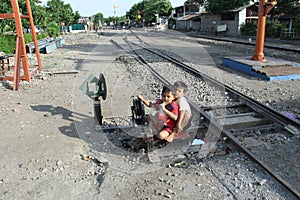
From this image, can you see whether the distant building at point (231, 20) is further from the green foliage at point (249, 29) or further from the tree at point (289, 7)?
the tree at point (289, 7)

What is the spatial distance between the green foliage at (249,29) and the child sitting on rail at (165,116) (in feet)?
104

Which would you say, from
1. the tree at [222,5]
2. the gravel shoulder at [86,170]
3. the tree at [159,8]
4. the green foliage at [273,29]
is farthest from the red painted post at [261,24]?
the tree at [159,8]

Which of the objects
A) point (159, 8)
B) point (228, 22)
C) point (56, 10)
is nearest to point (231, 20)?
point (228, 22)

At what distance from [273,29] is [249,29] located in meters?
5.66

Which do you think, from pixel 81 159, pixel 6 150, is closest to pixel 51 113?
pixel 6 150

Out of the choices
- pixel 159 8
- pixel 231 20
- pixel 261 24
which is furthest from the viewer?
pixel 159 8

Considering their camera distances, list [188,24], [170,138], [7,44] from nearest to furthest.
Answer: [170,138] → [7,44] → [188,24]

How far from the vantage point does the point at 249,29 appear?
34656mm

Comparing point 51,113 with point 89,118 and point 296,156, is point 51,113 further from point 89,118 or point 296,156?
point 296,156

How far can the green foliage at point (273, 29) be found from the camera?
28.9 metres

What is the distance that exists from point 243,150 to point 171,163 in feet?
3.86

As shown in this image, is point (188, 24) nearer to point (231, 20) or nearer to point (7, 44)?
point (231, 20)

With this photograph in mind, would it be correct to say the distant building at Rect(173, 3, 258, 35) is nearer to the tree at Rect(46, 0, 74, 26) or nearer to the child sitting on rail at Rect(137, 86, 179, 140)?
the tree at Rect(46, 0, 74, 26)

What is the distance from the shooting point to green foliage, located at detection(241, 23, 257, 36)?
109ft
